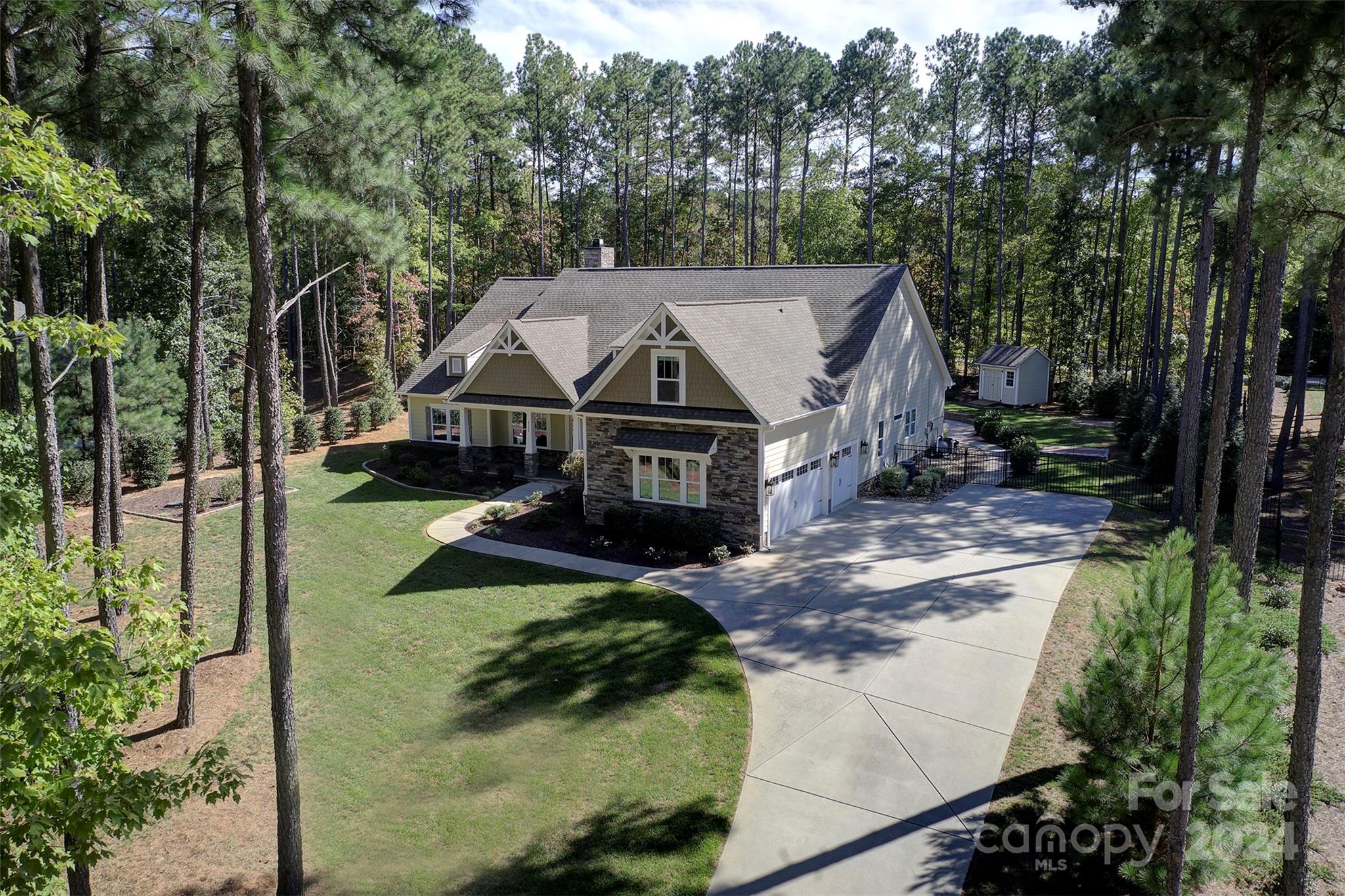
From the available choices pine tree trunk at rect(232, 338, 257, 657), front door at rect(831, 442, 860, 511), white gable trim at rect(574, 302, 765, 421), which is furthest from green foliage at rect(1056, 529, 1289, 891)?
front door at rect(831, 442, 860, 511)

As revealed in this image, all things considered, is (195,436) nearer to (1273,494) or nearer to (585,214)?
(1273,494)

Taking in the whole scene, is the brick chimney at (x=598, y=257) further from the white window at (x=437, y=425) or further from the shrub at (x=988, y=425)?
the shrub at (x=988, y=425)

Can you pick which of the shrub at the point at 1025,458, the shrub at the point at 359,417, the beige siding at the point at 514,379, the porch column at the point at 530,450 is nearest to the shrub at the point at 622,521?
the beige siding at the point at 514,379

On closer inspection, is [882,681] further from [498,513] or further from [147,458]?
[147,458]

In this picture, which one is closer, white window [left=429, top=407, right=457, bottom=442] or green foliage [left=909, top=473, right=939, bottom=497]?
green foliage [left=909, top=473, right=939, bottom=497]

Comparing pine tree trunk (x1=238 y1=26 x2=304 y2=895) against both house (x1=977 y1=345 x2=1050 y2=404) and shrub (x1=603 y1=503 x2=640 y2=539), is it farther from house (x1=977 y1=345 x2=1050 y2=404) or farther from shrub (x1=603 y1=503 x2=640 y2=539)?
house (x1=977 y1=345 x2=1050 y2=404)
